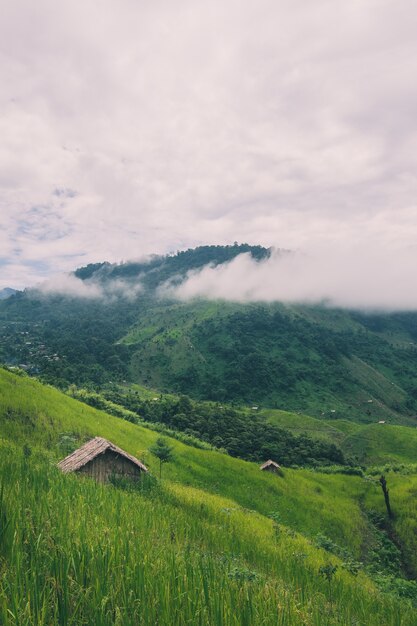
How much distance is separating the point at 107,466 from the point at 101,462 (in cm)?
58

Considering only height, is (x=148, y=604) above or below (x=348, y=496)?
above

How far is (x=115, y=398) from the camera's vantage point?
103938 millimetres

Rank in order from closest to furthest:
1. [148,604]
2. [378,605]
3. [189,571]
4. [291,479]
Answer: [148,604] → [189,571] → [378,605] → [291,479]

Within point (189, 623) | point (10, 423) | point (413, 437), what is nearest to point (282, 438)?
point (413, 437)

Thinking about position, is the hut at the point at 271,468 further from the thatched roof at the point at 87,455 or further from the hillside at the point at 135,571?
the hillside at the point at 135,571

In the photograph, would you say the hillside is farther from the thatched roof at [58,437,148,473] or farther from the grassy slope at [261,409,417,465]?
the grassy slope at [261,409,417,465]

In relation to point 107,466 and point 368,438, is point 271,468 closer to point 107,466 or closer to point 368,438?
point 107,466

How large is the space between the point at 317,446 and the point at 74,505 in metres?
96.9

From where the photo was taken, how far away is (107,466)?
24.0 m

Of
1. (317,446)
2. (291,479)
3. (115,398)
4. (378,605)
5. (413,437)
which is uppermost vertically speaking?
(378,605)

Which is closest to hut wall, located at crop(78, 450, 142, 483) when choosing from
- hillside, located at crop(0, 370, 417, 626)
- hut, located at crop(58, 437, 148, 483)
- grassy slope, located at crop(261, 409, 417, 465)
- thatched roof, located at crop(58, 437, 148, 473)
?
hut, located at crop(58, 437, 148, 483)

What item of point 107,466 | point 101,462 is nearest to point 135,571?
point 101,462

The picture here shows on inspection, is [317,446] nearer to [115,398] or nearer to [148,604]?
[115,398]

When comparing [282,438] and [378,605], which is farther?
[282,438]
